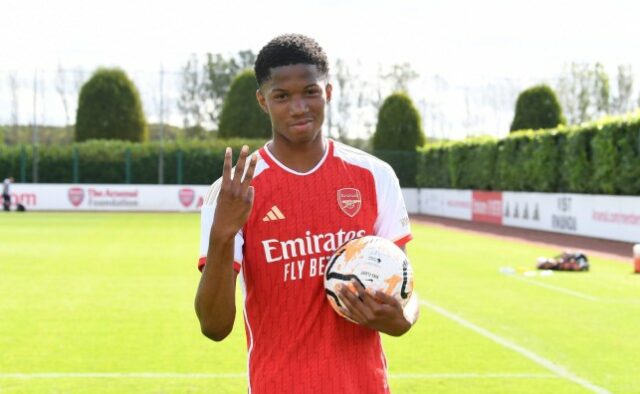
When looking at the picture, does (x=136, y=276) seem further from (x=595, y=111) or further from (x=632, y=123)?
(x=595, y=111)

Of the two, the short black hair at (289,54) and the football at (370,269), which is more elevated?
the short black hair at (289,54)

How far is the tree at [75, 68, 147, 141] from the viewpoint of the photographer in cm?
5094

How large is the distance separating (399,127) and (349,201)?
160 feet

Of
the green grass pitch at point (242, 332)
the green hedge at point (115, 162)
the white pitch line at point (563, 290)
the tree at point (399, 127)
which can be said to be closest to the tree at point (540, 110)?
the tree at point (399, 127)

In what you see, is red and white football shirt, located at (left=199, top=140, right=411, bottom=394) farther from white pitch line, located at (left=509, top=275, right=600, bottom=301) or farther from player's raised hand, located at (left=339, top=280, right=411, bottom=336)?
white pitch line, located at (left=509, top=275, right=600, bottom=301)

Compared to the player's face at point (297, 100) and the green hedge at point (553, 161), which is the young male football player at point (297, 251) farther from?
the green hedge at point (553, 161)

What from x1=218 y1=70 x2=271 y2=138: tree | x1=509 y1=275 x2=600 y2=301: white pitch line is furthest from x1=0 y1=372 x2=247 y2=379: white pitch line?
x1=218 y1=70 x2=271 y2=138: tree

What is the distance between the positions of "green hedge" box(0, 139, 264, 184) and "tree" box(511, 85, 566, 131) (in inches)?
503

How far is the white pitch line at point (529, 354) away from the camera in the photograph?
314 inches

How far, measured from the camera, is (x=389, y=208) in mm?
3543

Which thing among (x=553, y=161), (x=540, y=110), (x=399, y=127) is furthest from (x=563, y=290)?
(x=399, y=127)

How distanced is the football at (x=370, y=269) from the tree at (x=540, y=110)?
4258 cm

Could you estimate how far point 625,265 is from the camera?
62.6 ft

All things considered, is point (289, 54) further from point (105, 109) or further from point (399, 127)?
point (105, 109)
